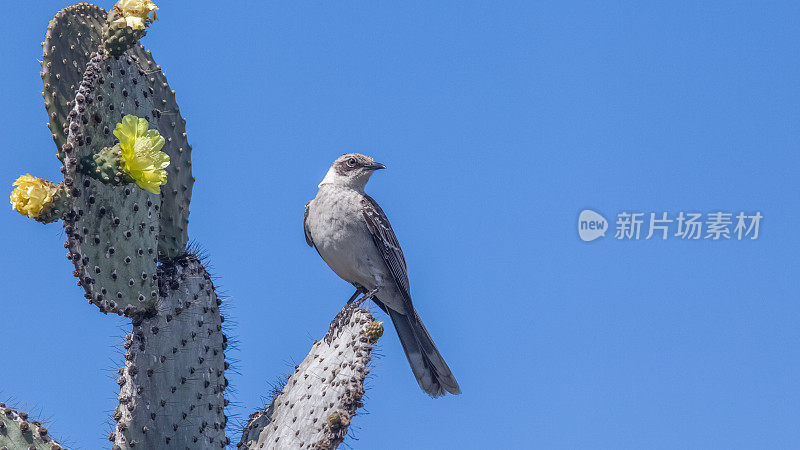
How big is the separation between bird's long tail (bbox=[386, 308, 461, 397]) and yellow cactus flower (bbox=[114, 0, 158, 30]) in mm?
2635

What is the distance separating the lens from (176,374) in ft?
16.8

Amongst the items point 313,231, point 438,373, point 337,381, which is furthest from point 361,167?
point 337,381

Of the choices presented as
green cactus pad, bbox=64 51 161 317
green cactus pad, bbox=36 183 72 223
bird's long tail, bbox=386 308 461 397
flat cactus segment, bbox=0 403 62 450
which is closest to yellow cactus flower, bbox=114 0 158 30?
green cactus pad, bbox=64 51 161 317

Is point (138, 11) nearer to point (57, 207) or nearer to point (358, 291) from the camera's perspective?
point (57, 207)

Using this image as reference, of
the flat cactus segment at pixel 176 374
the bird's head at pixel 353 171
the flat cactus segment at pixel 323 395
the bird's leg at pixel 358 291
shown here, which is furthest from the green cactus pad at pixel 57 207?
the bird's leg at pixel 358 291

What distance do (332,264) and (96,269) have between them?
7.13 ft

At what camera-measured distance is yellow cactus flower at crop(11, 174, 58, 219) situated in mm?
4527

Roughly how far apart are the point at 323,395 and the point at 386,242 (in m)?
1.65

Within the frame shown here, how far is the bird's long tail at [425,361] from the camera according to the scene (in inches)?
261

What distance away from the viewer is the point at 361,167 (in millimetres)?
6887

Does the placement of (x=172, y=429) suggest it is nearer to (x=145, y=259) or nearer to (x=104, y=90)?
(x=145, y=259)

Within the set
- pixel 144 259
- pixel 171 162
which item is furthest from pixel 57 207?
pixel 171 162

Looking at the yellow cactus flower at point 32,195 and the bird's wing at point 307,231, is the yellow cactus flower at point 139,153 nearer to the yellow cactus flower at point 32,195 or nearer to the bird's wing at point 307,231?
the yellow cactus flower at point 32,195

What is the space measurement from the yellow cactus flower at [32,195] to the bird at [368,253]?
2.26 m
